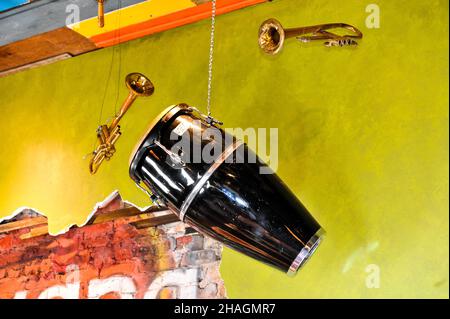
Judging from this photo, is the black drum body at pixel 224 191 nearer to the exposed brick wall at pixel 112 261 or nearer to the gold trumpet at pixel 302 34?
the gold trumpet at pixel 302 34

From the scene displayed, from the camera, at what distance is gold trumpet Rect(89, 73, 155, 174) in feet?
12.1

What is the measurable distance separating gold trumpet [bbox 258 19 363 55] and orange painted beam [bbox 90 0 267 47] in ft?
1.80

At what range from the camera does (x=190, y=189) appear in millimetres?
2572

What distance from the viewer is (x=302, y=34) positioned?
10.2 feet

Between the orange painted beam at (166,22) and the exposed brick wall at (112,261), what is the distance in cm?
112

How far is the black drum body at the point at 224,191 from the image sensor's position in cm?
255

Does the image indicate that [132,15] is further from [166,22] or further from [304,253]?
[304,253]

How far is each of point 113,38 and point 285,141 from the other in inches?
62.2

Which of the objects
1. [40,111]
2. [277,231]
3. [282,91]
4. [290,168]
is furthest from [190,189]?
[40,111]

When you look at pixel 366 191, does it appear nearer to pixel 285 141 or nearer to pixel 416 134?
pixel 416 134

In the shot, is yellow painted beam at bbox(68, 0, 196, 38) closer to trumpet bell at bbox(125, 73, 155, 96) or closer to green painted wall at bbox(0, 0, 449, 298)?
green painted wall at bbox(0, 0, 449, 298)

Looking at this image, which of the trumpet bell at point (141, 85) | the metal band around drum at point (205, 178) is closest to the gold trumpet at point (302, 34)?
the metal band around drum at point (205, 178)

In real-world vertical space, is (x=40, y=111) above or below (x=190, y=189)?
above

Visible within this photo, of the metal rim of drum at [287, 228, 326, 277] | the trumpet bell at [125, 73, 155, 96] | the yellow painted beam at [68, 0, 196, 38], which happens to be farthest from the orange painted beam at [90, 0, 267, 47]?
the metal rim of drum at [287, 228, 326, 277]
